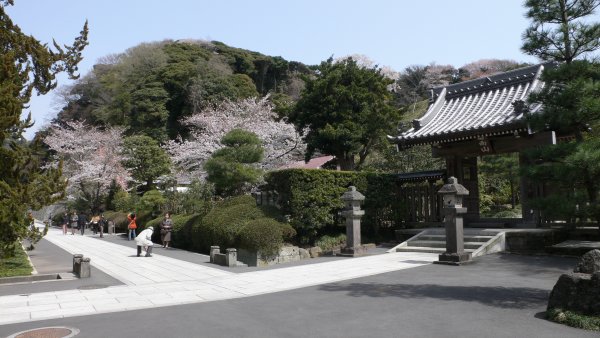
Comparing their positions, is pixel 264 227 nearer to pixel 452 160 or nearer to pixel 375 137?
pixel 452 160

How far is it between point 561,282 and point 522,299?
1.33m

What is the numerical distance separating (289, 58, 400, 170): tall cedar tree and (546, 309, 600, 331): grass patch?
17785 millimetres

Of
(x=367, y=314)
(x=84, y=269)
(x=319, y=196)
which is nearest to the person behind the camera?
(x=367, y=314)

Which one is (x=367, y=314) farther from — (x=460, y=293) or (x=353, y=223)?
(x=353, y=223)

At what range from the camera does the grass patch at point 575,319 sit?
5.46 m

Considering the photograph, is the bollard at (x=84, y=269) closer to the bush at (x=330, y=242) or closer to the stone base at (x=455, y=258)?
the bush at (x=330, y=242)

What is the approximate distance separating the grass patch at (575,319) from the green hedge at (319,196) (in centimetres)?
959

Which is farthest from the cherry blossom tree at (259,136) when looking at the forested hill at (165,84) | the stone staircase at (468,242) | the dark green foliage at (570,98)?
the dark green foliage at (570,98)

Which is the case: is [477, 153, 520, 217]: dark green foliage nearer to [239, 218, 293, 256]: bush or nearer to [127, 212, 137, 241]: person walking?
[239, 218, 293, 256]: bush

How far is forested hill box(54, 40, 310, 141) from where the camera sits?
151ft

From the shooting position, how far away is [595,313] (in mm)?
5621

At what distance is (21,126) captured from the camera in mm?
12203

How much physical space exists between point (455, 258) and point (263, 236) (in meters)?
5.84

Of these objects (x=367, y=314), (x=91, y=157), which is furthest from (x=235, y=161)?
(x=91, y=157)
